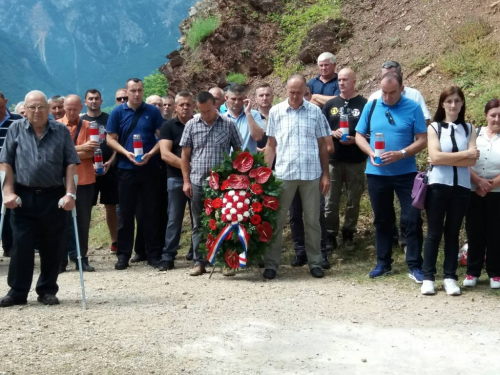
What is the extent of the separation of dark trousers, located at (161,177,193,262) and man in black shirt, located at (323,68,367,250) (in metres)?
1.99

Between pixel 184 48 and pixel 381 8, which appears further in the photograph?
pixel 184 48

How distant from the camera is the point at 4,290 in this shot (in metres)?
8.67

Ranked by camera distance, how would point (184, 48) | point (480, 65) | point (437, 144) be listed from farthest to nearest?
1. point (184, 48)
2. point (480, 65)
3. point (437, 144)

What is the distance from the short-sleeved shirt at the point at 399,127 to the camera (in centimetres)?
836

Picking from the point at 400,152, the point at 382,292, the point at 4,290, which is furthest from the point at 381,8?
the point at 4,290

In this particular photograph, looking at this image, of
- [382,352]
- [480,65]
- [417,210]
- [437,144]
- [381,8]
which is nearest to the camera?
[382,352]

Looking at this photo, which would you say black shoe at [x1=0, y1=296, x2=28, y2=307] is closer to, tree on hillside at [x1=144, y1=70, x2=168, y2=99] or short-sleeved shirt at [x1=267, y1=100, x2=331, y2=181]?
short-sleeved shirt at [x1=267, y1=100, x2=331, y2=181]

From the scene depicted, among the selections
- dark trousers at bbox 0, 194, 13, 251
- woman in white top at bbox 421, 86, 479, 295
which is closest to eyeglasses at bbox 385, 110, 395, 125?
woman in white top at bbox 421, 86, 479, 295

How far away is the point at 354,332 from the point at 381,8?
424 inches

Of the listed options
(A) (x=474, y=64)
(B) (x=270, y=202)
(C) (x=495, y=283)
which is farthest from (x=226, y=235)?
(A) (x=474, y=64)

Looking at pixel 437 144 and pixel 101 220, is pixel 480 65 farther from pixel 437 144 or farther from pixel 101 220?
pixel 101 220

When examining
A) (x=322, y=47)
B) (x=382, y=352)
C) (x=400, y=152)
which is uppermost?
(x=322, y=47)

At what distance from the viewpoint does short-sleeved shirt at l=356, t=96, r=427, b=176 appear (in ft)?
27.4

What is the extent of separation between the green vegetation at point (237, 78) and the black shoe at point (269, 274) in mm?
7461
